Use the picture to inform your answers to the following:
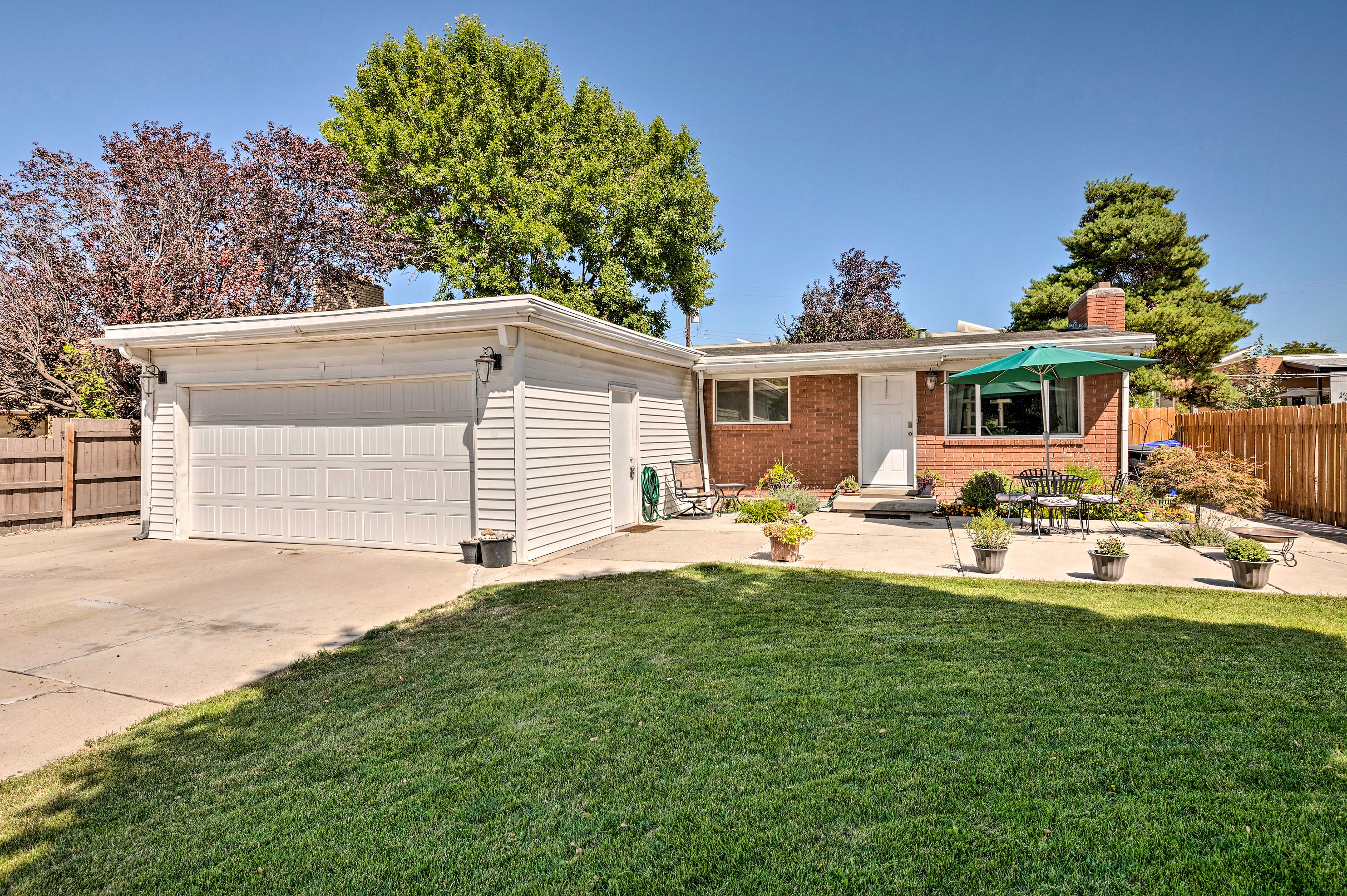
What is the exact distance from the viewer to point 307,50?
50.9 ft

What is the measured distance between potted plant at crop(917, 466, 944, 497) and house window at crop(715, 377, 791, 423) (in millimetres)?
2822

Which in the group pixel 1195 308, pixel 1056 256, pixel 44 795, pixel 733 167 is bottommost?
pixel 44 795

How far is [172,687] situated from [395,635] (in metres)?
1.41

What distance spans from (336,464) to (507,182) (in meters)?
13.5

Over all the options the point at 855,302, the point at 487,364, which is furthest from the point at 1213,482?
the point at 855,302

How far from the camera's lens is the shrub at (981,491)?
1124 cm

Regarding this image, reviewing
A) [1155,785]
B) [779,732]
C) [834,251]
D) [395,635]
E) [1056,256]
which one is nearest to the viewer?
[1155,785]

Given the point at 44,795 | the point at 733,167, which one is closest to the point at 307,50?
the point at 733,167

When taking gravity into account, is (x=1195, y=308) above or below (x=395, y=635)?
above

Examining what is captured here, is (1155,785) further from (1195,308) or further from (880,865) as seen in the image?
(1195,308)

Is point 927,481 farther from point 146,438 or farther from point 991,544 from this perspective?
point 146,438

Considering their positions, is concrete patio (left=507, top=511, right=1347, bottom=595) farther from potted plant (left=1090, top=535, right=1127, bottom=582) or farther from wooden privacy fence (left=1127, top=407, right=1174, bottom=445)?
wooden privacy fence (left=1127, top=407, right=1174, bottom=445)

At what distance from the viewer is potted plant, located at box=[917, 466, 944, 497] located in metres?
12.7

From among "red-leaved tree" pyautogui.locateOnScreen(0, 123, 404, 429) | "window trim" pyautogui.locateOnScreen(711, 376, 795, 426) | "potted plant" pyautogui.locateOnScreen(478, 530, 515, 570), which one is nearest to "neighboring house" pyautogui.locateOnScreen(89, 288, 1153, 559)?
"potted plant" pyautogui.locateOnScreen(478, 530, 515, 570)
